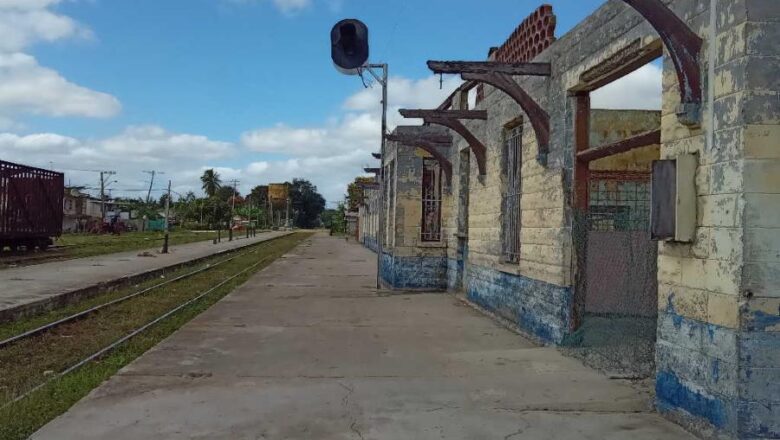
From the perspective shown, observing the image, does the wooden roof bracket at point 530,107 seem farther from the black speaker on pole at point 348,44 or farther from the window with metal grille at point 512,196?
the black speaker on pole at point 348,44

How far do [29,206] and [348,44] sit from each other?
1785 centimetres

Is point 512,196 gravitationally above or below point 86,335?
above

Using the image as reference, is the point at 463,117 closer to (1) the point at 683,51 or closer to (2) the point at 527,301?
(2) the point at 527,301

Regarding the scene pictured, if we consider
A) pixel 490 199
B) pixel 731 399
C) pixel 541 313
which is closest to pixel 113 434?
→ pixel 731 399

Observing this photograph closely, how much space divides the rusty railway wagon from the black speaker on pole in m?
15.9

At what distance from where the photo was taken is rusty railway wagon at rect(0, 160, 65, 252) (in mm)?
25000

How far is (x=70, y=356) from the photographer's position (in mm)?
8703

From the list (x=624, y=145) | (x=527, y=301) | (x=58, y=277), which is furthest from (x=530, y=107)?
(x=58, y=277)

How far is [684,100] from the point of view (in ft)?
17.8

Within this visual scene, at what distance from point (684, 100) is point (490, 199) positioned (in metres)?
7.24

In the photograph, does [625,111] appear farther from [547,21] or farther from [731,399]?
[731,399]

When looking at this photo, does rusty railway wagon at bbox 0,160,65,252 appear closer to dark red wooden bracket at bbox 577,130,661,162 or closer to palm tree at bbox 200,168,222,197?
dark red wooden bracket at bbox 577,130,661,162

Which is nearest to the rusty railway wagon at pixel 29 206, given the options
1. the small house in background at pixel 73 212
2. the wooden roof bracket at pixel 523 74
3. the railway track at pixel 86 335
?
the railway track at pixel 86 335

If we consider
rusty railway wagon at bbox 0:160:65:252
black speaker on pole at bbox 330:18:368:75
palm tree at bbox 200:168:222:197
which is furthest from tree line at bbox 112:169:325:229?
black speaker on pole at bbox 330:18:368:75
